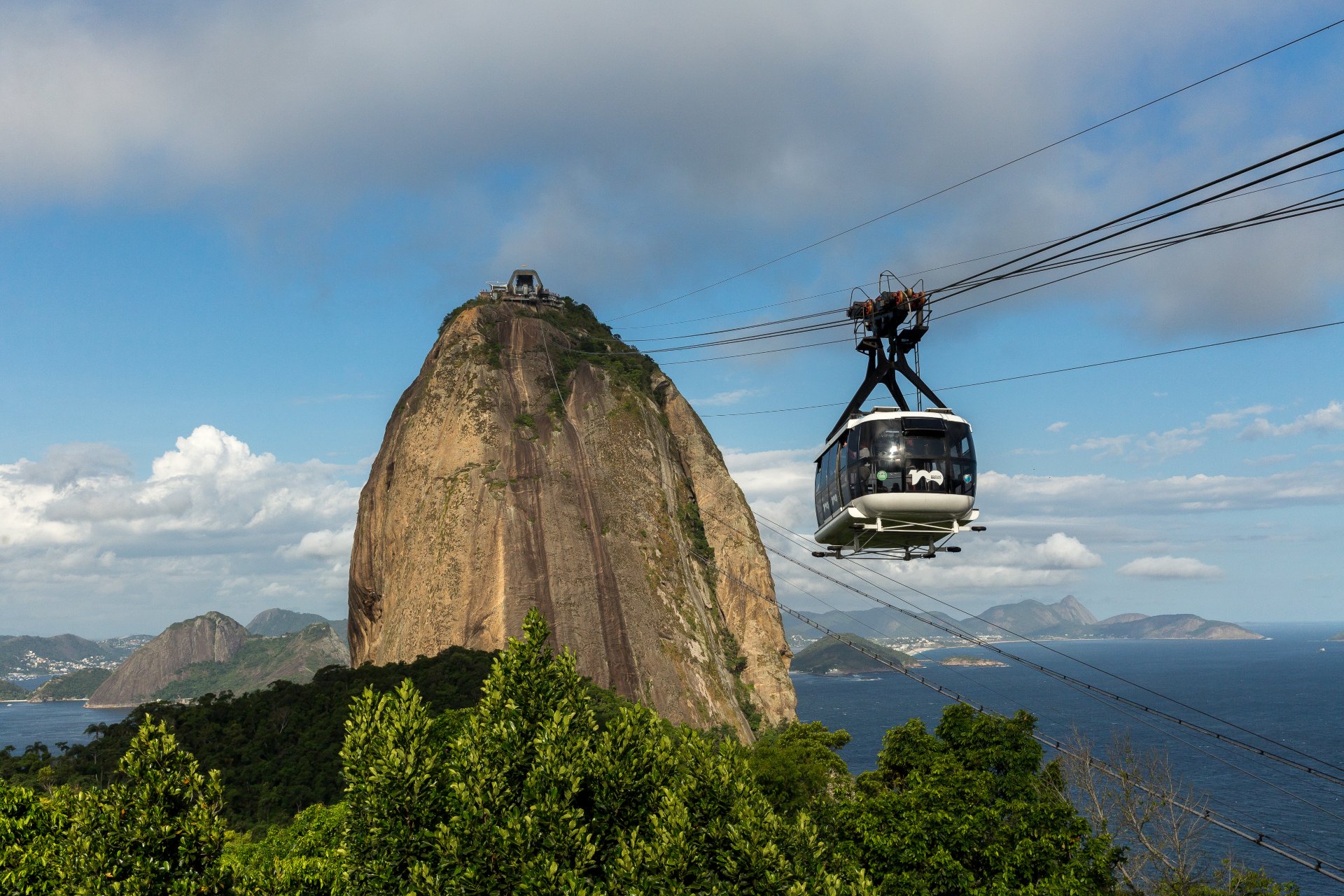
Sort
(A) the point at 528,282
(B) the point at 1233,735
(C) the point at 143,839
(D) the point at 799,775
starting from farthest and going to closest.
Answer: (B) the point at 1233,735, (A) the point at 528,282, (D) the point at 799,775, (C) the point at 143,839

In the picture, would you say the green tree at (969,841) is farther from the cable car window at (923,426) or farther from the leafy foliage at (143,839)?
the leafy foliage at (143,839)

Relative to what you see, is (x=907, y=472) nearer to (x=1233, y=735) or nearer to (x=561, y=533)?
(x=561, y=533)

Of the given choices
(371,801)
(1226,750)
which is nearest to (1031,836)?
(371,801)

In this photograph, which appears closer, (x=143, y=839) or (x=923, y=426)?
(x=143, y=839)

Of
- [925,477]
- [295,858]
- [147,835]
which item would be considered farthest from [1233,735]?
[147,835]

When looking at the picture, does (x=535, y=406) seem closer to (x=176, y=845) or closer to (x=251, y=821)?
(x=251, y=821)

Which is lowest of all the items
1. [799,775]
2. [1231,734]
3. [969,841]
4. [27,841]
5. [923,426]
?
[1231,734]
